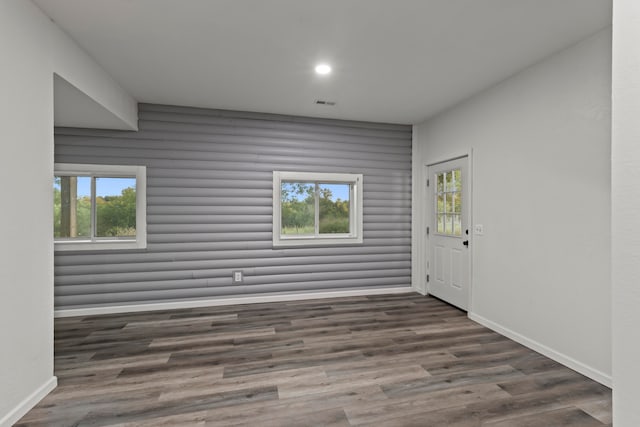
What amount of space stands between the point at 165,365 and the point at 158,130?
109 inches

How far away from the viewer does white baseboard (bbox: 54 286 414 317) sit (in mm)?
3658

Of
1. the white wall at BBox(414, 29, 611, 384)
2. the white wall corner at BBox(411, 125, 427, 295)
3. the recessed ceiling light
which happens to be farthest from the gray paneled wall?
the white wall at BBox(414, 29, 611, 384)

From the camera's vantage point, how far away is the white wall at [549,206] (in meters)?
2.31

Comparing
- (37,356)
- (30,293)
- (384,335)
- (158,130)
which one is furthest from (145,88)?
(384,335)

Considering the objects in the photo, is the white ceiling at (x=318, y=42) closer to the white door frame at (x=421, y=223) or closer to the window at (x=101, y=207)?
the window at (x=101, y=207)

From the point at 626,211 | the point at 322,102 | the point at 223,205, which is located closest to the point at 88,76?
the point at 223,205

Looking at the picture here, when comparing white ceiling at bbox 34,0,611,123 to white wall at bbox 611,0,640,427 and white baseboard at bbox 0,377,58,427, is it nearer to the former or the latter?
white wall at bbox 611,0,640,427

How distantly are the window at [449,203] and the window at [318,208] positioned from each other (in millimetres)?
1114

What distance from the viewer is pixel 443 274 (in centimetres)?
423

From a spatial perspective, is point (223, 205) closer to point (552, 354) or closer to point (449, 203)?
point (449, 203)

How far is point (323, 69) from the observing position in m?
2.94

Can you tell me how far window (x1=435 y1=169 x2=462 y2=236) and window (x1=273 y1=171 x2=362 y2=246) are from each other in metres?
1.11

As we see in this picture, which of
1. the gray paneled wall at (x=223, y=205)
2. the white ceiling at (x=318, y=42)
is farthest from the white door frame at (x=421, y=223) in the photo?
the white ceiling at (x=318, y=42)

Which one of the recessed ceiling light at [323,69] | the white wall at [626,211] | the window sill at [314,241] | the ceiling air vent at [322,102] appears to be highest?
the recessed ceiling light at [323,69]
